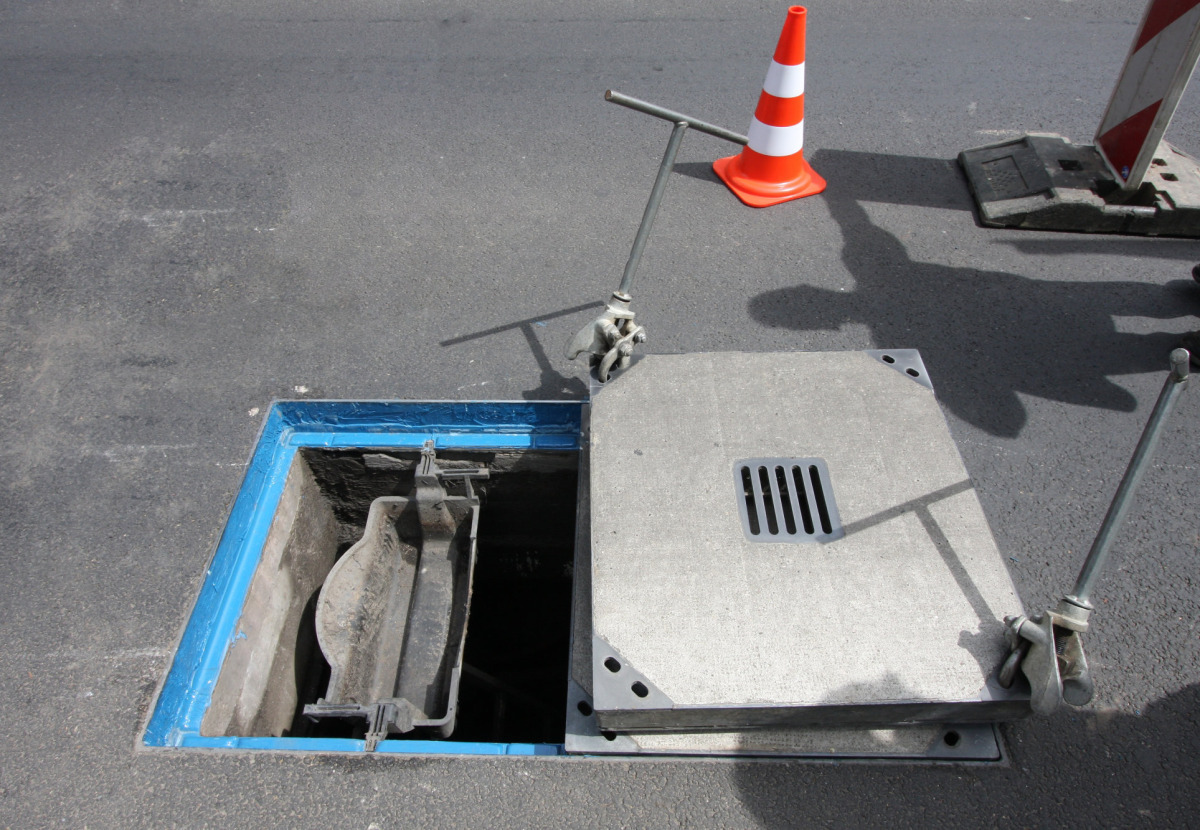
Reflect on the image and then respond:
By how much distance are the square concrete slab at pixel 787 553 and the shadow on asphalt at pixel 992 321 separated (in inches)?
19.0

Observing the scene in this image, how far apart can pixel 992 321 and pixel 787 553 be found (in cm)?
154

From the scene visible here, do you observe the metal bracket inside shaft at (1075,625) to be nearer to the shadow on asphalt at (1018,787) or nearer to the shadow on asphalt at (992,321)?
the shadow on asphalt at (1018,787)

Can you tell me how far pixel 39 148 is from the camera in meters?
3.70

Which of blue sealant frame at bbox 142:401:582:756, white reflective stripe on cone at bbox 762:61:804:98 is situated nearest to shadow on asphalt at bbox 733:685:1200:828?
blue sealant frame at bbox 142:401:582:756

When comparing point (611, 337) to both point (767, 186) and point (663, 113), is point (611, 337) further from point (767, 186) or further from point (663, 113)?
point (767, 186)

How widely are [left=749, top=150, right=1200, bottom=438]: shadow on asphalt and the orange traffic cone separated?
35cm

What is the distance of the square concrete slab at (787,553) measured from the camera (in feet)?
5.48

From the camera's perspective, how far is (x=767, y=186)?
3393mm

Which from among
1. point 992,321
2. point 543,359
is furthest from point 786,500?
point 992,321

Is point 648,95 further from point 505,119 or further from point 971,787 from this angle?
point 971,787

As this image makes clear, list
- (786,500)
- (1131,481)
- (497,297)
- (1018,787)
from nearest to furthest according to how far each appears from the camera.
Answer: (1131,481) < (1018,787) < (786,500) < (497,297)

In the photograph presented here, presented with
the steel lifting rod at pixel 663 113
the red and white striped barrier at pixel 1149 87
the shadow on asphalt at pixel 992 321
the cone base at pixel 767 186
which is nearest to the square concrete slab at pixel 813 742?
the shadow on asphalt at pixel 992 321

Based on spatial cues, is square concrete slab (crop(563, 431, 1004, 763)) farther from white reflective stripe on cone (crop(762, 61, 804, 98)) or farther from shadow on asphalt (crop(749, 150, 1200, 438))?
white reflective stripe on cone (crop(762, 61, 804, 98))

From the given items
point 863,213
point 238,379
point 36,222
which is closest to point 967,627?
point 863,213
